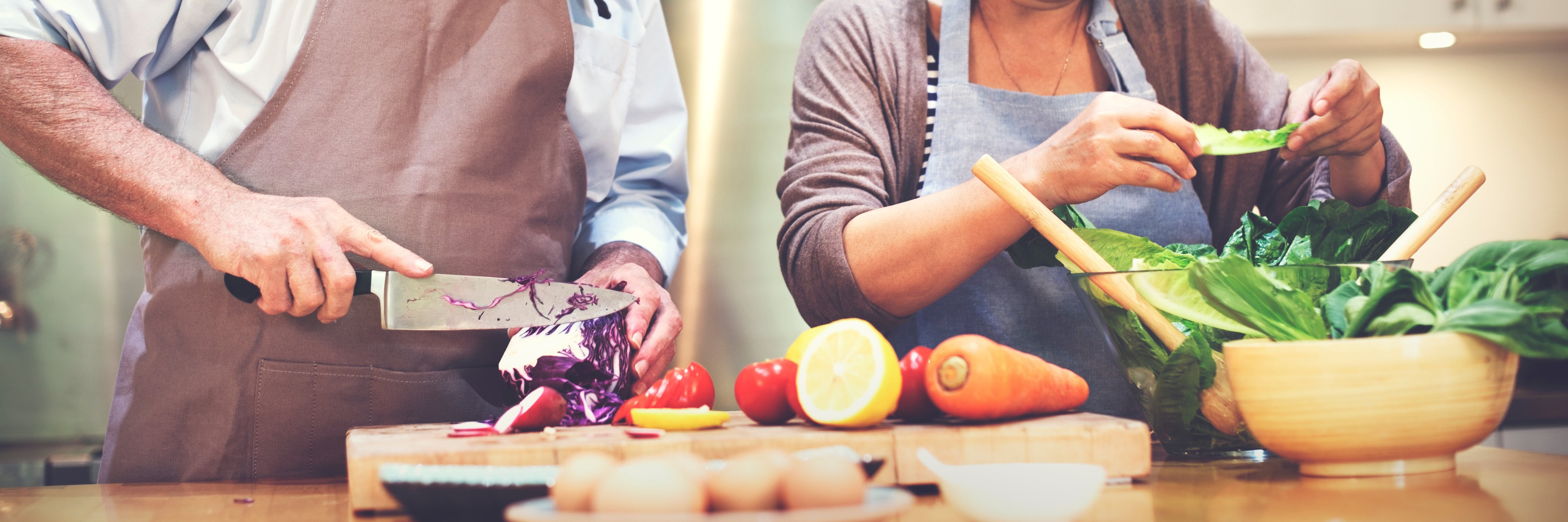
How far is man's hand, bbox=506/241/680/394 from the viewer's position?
Result: 1299 millimetres

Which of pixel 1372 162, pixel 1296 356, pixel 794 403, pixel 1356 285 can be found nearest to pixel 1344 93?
pixel 1372 162

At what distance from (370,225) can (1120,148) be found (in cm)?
96

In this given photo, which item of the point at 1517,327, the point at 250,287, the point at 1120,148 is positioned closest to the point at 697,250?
the point at 250,287

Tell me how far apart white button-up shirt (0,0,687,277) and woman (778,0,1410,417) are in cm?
32

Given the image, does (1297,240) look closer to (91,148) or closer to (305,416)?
(305,416)

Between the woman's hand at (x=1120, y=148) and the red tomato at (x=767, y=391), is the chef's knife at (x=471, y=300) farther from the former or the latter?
the woman's hand at (x=1120, y=148)

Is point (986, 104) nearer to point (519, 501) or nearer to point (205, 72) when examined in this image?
point (519, 501)

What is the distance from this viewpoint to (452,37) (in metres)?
1.33

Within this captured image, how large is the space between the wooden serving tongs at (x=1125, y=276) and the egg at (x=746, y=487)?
54cm

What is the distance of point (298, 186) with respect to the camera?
47.0 inches

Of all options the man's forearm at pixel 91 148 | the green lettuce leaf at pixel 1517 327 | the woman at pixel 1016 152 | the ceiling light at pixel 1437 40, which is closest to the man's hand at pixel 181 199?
the man's forearm at pixel 91 148

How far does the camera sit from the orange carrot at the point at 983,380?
2.90 ft

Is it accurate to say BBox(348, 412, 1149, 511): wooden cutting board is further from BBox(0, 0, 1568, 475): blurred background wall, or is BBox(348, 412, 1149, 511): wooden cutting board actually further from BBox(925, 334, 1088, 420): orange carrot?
BBox(0, 0, 1568, 475): blurred background wall

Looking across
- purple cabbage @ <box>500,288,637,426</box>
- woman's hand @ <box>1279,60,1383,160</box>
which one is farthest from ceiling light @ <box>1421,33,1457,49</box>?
purple cabbage @ <box>500,288,637,426</box>
